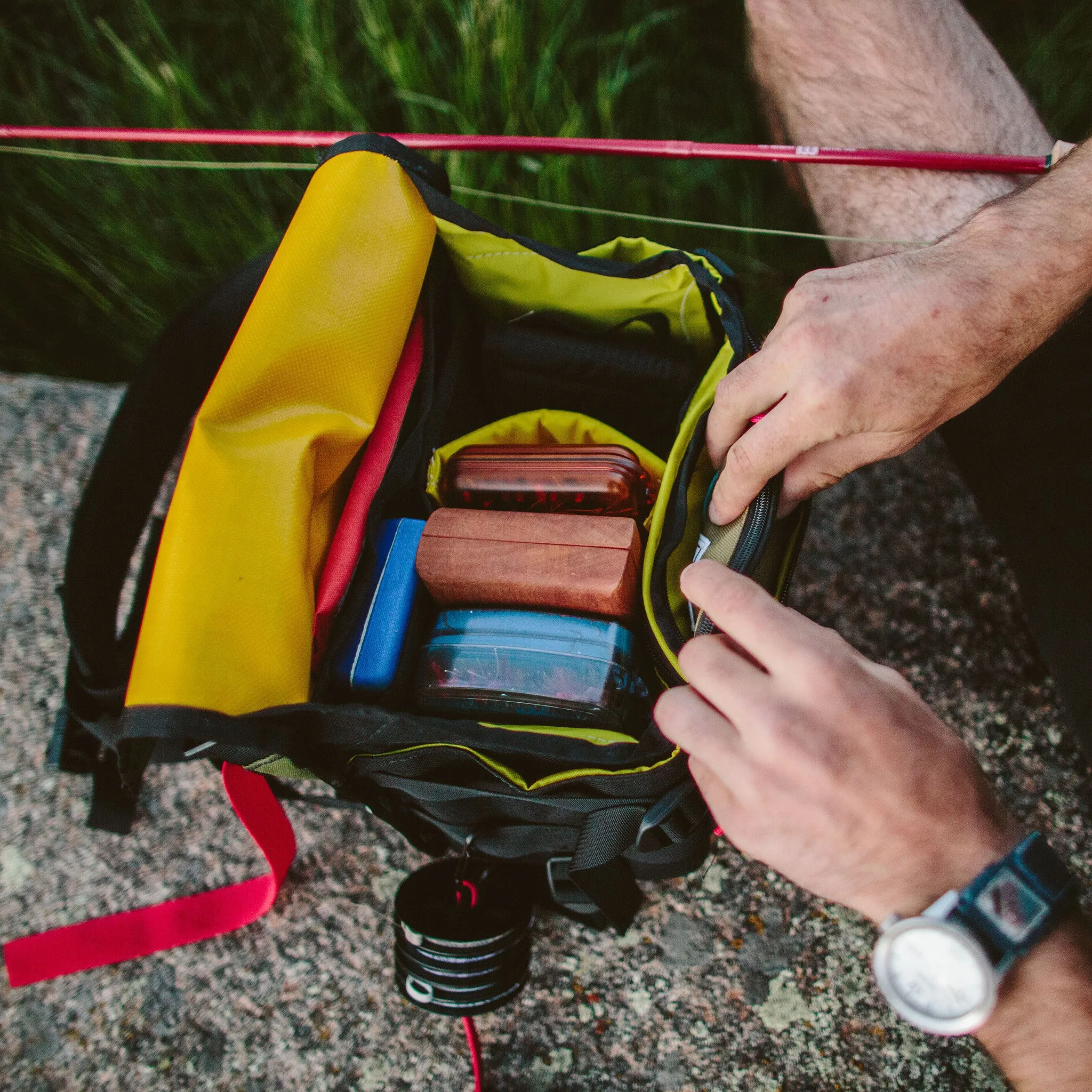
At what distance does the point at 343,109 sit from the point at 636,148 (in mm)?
913

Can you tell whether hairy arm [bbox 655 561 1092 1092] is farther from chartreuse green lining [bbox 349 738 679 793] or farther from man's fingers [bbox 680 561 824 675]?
chartreuse green lining [bbox 349 738 679 793]

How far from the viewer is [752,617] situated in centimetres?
83

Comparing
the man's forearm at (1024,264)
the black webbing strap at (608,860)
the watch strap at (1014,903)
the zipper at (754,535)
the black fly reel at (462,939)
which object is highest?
the man's forearm at (1024,264)

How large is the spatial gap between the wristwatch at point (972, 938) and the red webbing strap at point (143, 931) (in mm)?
1083

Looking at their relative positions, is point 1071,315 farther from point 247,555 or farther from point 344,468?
point 247,555

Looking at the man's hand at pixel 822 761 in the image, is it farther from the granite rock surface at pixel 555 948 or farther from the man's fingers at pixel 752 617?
the granite rock surface at pixel 555 948

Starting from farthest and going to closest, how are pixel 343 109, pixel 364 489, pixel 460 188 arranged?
1. pixel 343 109
2. pixel 460 188
3. pixel 364 489

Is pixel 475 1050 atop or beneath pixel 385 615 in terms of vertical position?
beneath

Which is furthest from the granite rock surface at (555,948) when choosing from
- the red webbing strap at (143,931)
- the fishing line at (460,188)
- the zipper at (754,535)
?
the fishing line at (460,188)

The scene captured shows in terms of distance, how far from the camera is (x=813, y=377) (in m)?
0.96

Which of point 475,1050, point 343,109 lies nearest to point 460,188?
point 343,109

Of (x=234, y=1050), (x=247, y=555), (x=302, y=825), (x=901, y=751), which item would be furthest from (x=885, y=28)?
(x=234, y=1050)

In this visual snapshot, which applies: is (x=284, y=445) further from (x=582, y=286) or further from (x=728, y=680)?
(x=728, y=680)

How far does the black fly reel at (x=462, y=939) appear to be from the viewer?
1.21 meters
